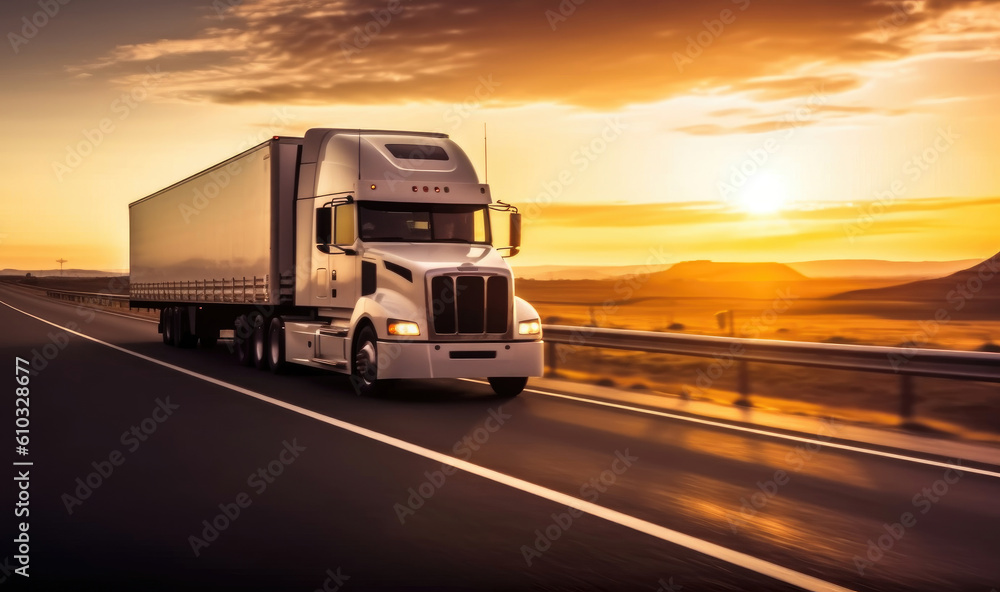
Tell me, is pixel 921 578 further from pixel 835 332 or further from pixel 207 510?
pixel 835 332

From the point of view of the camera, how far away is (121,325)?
1652 inches

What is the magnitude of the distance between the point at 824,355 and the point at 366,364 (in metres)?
5.95

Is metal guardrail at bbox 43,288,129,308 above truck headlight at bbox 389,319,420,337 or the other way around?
above

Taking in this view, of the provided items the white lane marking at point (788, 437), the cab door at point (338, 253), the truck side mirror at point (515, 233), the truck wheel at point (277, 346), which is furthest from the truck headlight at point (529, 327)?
the truck wheel at point (277, 346)

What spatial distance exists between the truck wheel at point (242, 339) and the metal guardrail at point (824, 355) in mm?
5978

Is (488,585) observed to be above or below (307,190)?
below

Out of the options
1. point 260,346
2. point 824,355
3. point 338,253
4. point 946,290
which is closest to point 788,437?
point 824,355

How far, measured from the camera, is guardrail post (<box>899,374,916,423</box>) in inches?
507

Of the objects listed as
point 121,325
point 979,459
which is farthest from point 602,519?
point 121,325

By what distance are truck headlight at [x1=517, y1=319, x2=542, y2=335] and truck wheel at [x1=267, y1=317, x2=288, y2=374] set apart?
5582 mm

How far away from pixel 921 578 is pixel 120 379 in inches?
592

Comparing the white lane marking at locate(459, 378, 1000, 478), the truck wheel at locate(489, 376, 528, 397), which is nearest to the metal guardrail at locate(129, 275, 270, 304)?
the truck wheel at locate(489, 376, 528, 397)

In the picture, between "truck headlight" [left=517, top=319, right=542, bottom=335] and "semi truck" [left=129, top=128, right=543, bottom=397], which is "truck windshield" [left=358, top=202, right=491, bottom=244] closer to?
"semi truck" [left=129, top=128, right=543, bottom=397]

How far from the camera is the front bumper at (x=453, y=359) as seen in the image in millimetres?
15000
